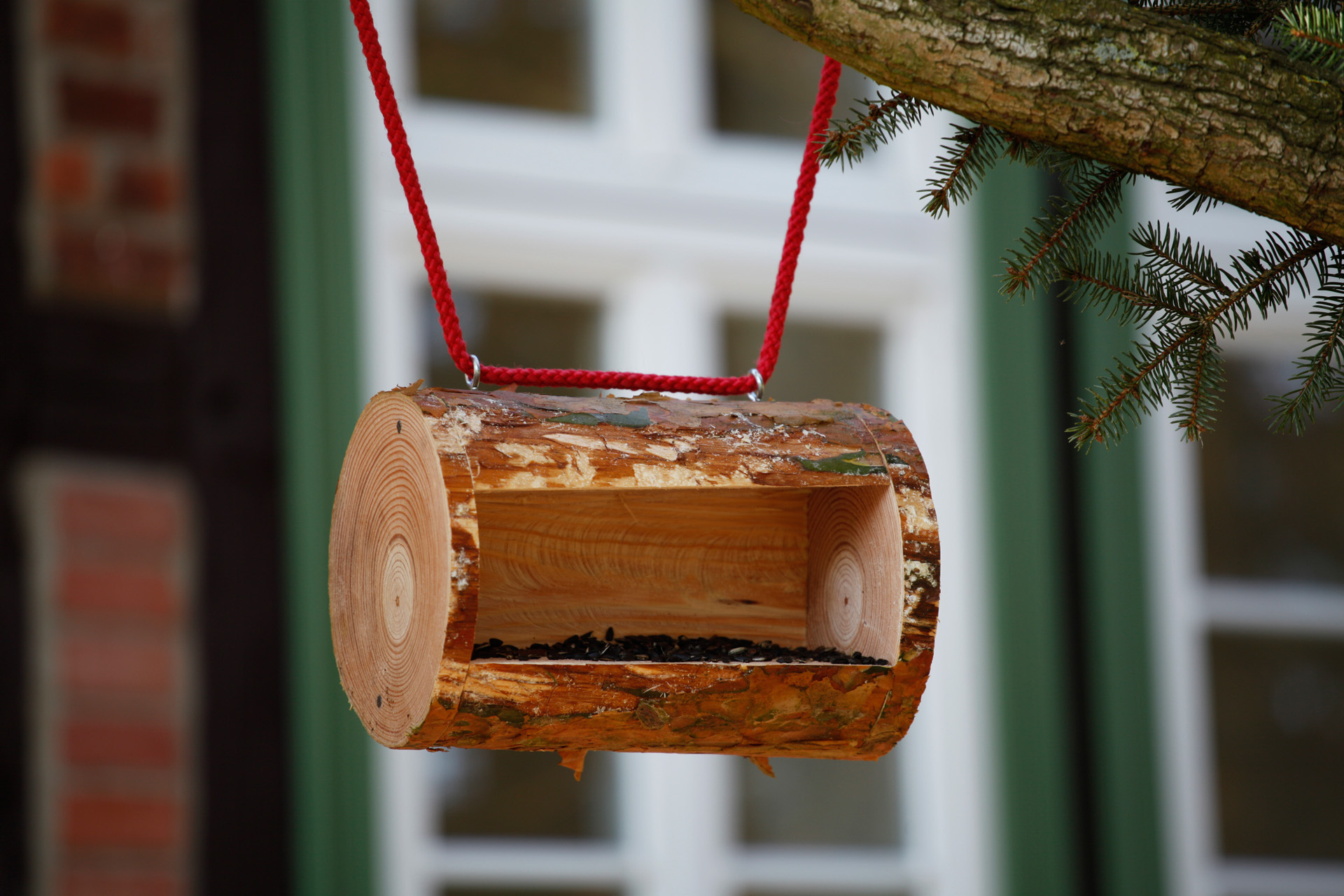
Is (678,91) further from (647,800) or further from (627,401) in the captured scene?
(627,401)

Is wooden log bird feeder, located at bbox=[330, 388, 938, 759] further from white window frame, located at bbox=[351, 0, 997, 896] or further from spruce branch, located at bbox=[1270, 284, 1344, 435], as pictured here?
white window frame, located at bbox=[351, 0, 997, 896]

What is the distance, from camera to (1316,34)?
921 mm

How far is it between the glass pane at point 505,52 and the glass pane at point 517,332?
0.35m

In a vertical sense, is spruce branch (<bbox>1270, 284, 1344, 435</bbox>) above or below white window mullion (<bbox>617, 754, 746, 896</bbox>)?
above

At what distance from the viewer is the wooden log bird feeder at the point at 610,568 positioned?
1055 millimetres

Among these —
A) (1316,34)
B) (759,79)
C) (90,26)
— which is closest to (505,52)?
(759,79)

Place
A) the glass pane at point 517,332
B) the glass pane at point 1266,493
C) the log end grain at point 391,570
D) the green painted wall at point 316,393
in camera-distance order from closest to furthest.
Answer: the log end grain at point 391,570, the green painted wall at point 316,393, the glass pane at point 517,332, the glass pane at point 1266,493

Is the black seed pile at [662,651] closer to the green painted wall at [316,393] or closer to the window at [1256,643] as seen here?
the green painted wall at [316,393]

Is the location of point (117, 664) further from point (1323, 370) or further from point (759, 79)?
point (1323, 370)

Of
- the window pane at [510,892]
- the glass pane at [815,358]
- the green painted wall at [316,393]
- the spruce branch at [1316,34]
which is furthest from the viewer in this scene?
the glass pane at [815,358]

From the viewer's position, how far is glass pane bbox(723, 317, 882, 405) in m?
2.86

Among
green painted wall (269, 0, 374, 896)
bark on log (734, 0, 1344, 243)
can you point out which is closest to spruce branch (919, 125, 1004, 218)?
bark on log (734, 0, 1344, 243)

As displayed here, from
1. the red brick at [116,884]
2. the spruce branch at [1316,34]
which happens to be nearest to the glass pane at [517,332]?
the red brick at [116,884]

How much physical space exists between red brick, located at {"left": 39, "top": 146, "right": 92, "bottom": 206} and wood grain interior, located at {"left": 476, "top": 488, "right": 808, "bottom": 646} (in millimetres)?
1310
